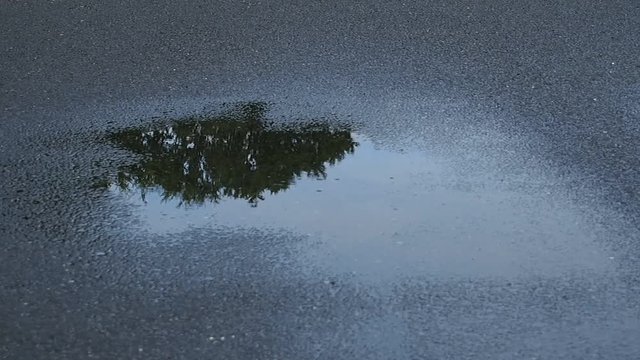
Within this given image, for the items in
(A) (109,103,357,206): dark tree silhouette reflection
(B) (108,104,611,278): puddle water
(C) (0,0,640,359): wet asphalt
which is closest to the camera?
(C) (0,0,640,359): wet asphalt

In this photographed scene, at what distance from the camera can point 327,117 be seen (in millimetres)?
6199

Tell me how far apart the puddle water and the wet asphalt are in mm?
39

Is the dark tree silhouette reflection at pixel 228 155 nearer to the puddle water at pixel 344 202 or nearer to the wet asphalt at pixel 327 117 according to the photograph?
the puddle water at pixel 344 202

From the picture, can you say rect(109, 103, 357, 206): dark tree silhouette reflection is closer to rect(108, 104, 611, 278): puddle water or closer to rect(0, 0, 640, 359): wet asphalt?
rect(108, 104, 611, 278): puddle water

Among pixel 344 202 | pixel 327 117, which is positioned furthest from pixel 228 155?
pixel 344 202

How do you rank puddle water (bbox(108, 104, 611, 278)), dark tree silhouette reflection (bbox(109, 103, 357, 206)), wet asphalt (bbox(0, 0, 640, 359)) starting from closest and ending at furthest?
1. wet asphalt (bbox(0, 0, 640, 359))
2. puddle water (bbox(108, 104, 611, 278))
3. dark tree silhouette reflection (bbox(109, 103, 357, 206))

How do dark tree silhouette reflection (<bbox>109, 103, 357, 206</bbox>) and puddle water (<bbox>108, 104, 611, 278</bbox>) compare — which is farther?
dark tree silhouette reflection (<bbox>109, 103, 357, 206</bbox>)

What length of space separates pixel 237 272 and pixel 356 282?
1.98 feet

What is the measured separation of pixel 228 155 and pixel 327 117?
81 cm

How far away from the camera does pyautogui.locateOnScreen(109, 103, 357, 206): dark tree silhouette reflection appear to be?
544cm

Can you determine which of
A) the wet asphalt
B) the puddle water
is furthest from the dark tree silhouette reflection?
the wet asphalt

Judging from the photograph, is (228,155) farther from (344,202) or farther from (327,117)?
(344,202)

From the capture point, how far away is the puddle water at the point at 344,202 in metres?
4.68

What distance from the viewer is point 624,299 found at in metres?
4.33
